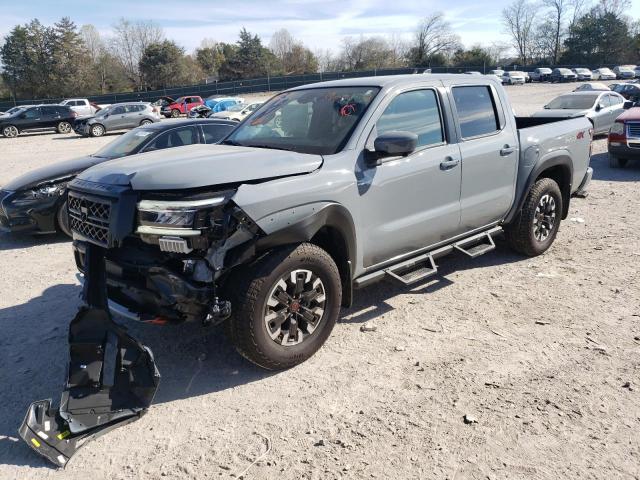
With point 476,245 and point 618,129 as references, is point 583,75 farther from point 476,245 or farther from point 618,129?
point 476,245

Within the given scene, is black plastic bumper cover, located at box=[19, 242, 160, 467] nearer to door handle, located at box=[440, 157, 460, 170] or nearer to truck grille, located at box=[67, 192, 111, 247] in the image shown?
truck grille, located at box=[67, 192, 111, 247]

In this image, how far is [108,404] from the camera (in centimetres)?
315

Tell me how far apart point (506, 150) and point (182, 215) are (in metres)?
3.44

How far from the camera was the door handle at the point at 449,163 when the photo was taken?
4.51 m

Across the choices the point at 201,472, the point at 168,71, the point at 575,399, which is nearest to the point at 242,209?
the point at 201,472

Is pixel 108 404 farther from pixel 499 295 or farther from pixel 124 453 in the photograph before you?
pixel 499 295

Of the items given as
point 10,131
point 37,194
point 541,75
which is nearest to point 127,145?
point 37,194

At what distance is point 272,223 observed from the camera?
11.1 ft

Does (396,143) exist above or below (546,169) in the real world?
above

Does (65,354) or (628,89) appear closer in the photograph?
(65,354)

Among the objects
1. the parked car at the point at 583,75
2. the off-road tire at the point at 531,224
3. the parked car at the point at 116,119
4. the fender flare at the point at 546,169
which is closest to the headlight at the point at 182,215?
the fender flare at the point at 546,169

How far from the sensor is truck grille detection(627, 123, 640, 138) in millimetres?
11203

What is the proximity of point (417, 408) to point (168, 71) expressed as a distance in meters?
72.1

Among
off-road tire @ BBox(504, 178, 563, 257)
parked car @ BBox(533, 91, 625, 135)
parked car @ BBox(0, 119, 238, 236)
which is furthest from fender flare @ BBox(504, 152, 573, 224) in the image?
parked car @ BBox(533, 91, 625, 135)
